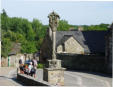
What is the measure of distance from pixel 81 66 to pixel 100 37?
12.2 metres

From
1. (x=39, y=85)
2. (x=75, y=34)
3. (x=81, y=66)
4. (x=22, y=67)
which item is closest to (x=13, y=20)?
(x=75, y=34)

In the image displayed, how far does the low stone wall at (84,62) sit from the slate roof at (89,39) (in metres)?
8.09

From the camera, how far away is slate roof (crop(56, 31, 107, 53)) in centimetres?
4775

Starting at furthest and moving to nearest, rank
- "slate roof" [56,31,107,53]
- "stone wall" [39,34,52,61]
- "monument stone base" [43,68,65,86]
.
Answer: "stone wall" [39,34,52,61] < "slate roof" [56,31,107,53] < "monument stone base" [43,68,65,86]

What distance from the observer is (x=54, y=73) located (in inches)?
706

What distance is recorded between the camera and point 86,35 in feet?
165

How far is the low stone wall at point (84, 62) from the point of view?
119ft

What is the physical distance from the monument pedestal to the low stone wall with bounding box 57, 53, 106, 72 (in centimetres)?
1795

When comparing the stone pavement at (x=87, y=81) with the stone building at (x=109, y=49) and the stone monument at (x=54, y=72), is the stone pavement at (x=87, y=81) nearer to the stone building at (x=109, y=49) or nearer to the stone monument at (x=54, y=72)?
the stone monument at (x=54, y=72)

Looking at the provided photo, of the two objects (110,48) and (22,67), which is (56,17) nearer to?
(22,67)

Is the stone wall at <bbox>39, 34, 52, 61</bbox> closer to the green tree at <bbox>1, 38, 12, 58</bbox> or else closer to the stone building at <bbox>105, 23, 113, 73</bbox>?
the green tree at <bbox>1, 38, 12, 58</bbox>

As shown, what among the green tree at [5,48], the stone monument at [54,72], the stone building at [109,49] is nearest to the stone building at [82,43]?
the green tree at [5,48]

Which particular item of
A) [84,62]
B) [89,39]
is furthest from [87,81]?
[89,39]

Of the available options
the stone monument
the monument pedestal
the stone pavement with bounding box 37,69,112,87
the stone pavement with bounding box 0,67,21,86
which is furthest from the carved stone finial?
the stone pavement with bounding box 37,69,112,87
